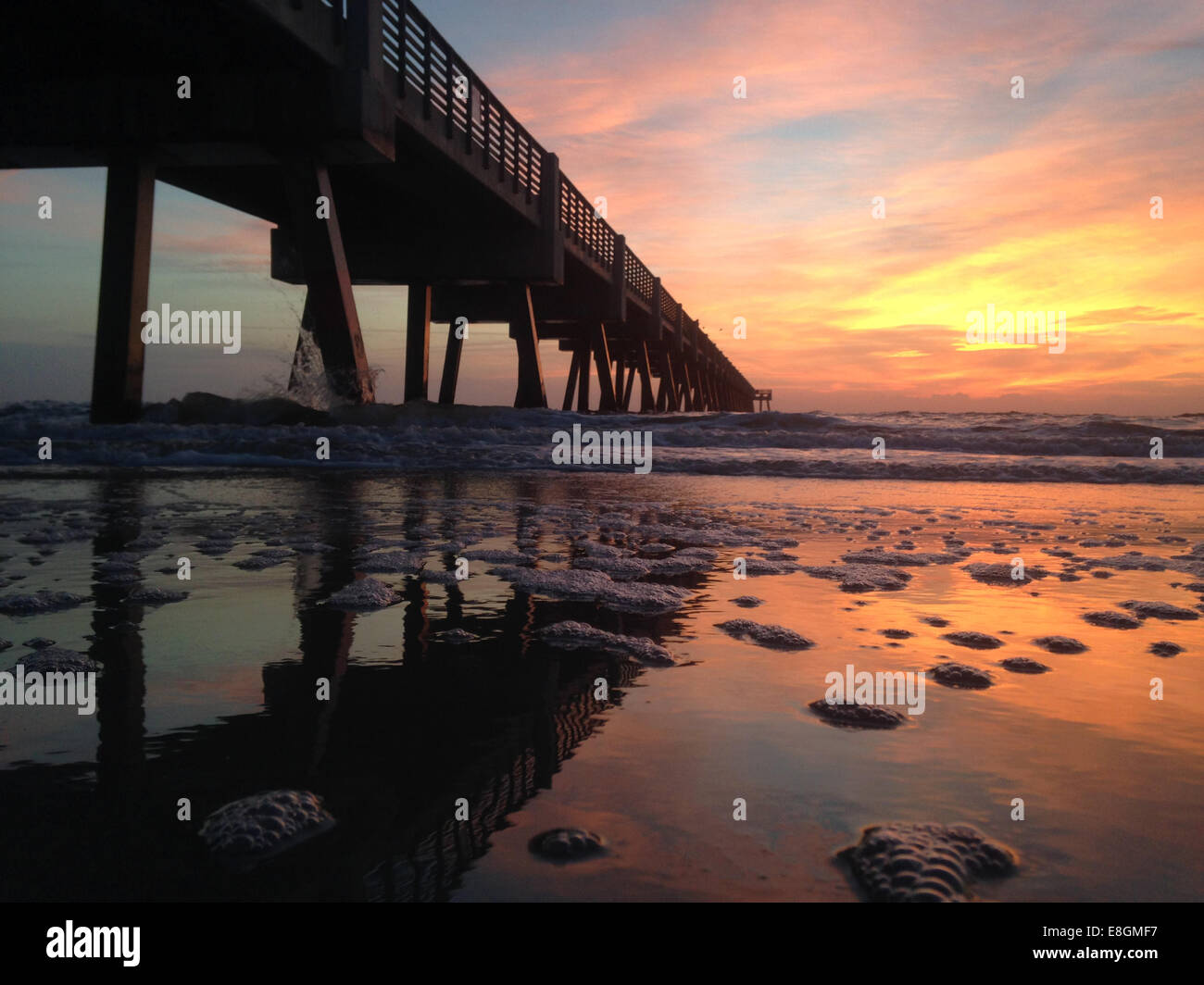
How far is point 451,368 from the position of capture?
29281 millimetres

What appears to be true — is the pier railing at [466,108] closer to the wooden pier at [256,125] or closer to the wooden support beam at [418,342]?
the wooden pier at [256,125]

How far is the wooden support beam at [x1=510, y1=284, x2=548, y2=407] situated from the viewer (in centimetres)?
2150

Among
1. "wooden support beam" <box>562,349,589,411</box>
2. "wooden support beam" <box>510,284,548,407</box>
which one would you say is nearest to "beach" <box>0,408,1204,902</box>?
"wooden support beam" <box>510,284,548,407</box>

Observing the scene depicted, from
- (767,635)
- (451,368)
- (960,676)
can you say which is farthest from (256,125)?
(451,368)

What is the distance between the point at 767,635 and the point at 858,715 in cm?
68

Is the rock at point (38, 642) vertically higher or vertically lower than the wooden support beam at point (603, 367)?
lower

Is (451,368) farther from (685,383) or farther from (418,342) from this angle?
(685,383)

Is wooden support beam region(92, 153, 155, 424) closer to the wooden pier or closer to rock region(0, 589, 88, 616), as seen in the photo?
the wooden pier

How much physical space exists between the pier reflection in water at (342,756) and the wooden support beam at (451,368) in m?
26.8

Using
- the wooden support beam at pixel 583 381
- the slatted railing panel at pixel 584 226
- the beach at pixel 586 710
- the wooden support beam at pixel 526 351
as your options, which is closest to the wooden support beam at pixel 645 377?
the wooden support beam at pixel 583 381

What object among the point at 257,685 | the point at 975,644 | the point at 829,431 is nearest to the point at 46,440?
the point at 257,685

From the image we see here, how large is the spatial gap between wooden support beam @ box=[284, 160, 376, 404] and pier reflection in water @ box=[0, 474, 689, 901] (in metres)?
10.3

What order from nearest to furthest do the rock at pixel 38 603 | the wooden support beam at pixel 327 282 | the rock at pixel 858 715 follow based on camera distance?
the rock at pixel 858 715
the rock at pixel 38 603
the wooden support beam at pixel 327 282

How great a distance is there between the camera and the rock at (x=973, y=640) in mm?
2428
